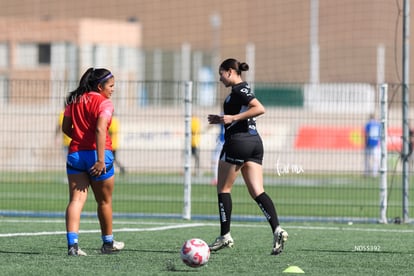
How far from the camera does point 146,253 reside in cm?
1110

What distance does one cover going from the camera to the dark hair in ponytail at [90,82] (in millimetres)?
10727

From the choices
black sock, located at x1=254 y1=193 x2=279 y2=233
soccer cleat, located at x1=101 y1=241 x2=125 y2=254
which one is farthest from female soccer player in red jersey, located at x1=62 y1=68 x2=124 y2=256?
black sock, located at x1=254 y1=193 x2=279 y2=233

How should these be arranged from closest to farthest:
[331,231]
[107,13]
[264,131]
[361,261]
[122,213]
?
[361,261] → [331,231] → [122,213] → [264,131] → [107,13]

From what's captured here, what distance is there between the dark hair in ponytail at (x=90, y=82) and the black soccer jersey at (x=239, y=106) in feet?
4.28

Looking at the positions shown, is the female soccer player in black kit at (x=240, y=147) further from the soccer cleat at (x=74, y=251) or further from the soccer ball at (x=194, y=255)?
the soccer ball at (x=194, y=255)

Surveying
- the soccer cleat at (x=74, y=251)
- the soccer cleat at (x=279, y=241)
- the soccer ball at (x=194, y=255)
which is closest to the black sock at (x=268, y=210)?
the soccer cleat at (x=279, y=241)

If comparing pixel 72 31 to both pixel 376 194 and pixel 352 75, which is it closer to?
pixel 352 75

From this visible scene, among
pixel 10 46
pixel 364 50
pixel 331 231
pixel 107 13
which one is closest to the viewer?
pixel 331 231

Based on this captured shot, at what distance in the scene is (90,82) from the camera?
10.8 meters

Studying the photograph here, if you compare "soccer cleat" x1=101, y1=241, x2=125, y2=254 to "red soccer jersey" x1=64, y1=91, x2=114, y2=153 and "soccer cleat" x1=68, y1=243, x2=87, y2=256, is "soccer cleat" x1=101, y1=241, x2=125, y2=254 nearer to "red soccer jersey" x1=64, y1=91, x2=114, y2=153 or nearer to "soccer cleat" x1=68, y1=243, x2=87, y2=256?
"soccer cleat" x1=68, y1=243, x2=87, y2=256

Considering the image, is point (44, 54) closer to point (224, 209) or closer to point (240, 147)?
point (224, 209)

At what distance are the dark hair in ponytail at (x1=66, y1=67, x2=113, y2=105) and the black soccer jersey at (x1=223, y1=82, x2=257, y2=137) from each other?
4.28 feet

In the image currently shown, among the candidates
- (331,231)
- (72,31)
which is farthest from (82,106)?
(72,31)

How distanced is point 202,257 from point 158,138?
14686 millimetres
